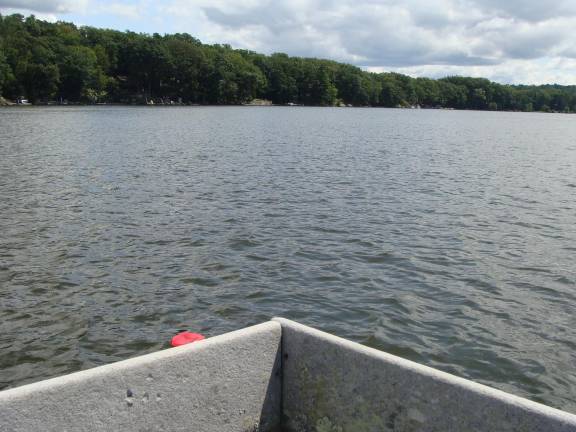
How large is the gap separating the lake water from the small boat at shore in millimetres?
4384

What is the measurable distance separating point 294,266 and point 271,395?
8.42m

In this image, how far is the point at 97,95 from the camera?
5969 inches

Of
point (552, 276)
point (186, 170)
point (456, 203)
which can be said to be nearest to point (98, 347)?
point (552, 276)

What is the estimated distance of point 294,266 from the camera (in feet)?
46.9

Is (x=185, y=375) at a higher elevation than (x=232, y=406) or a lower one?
higher

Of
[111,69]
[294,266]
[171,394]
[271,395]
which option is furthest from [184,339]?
[111,69]

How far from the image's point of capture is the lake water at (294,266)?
9961mm

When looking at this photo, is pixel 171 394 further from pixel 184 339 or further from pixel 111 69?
pixel 111 69

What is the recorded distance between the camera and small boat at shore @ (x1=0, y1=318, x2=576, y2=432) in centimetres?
442

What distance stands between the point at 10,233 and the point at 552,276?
1482 centimetres

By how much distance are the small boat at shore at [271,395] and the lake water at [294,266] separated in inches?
173

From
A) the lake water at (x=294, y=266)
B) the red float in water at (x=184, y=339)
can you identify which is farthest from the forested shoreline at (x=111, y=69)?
the red float in water at (x=184, y=339)

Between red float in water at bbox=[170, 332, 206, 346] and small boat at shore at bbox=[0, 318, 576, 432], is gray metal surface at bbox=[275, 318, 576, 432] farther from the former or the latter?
red float in water at bbox=[170, 332, 206, 346]

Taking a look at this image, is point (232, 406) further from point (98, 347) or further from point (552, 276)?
point (552, 276)
